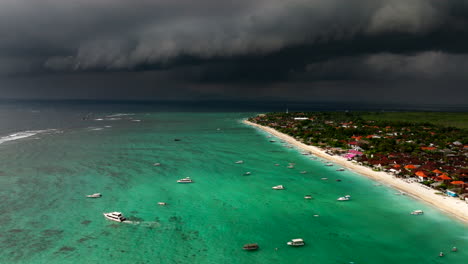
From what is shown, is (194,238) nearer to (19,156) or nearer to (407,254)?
(407,254)

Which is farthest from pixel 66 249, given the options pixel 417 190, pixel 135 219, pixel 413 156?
pixel 413 156

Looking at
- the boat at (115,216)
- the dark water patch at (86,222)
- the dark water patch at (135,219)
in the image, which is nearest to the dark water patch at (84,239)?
the dark water patch at (86,222)

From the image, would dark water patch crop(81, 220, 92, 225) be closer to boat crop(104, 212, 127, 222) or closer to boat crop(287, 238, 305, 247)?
boat crop(104, 212, 127, 222)

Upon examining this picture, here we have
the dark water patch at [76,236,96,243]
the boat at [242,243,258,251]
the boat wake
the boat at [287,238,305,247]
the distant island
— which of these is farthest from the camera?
the distant island

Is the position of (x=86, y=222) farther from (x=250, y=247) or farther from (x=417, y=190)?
(x=417, y=190)

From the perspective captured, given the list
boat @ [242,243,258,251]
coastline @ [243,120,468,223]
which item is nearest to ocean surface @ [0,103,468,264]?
boat @ [242,243,258,251]

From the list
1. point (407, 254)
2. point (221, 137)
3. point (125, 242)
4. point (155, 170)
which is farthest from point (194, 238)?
point (221, 137)
